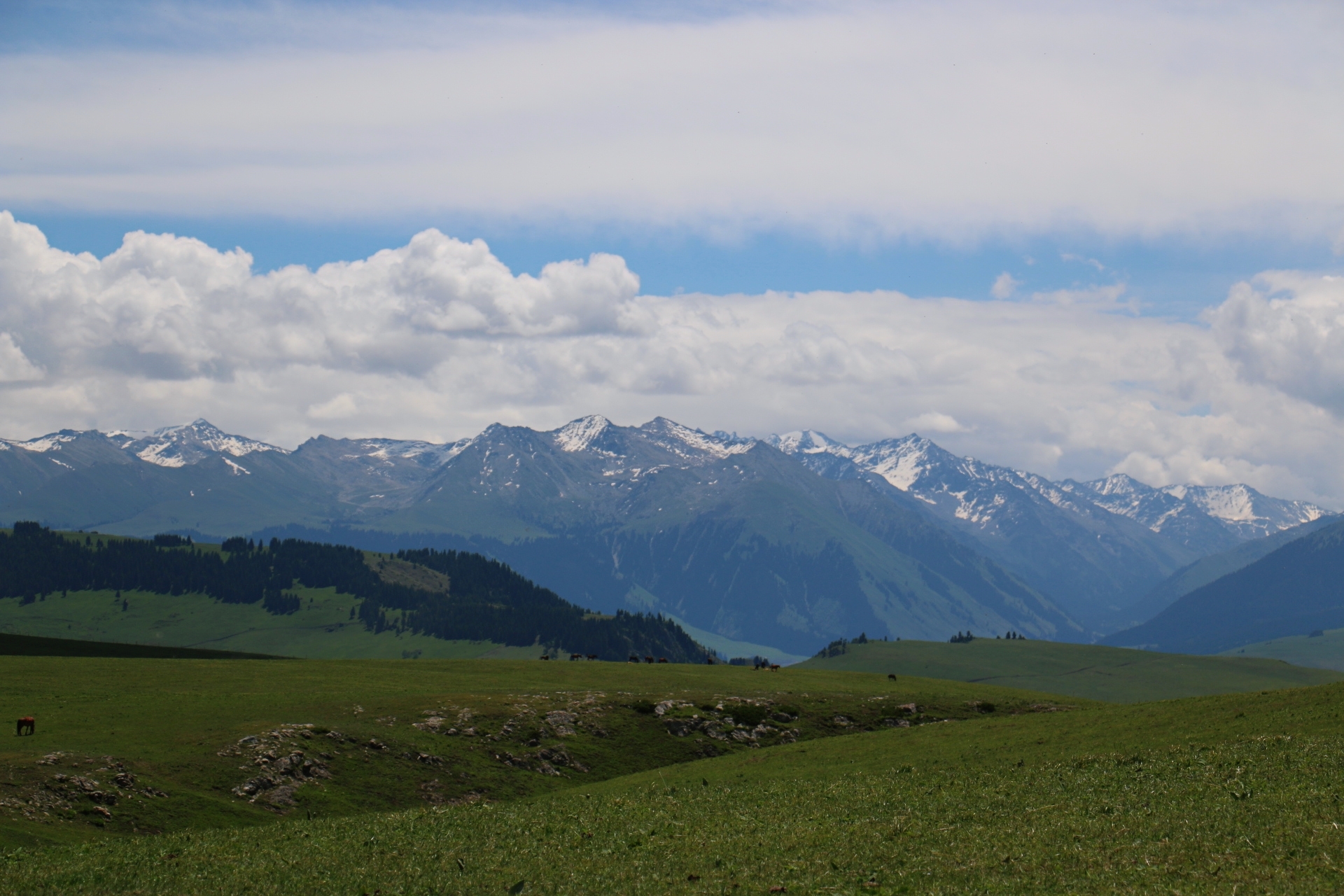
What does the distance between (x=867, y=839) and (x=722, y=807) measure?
38.7 ft

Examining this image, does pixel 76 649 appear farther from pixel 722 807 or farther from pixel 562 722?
pixel 722 807

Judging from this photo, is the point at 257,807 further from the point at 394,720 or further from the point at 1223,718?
the point at 1223,718

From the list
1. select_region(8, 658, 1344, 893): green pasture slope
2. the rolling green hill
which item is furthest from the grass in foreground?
the rolling green hill

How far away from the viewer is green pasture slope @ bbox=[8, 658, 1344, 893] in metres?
35.0

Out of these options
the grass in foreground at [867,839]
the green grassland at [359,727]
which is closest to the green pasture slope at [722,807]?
the grass in foreground at [867,839]

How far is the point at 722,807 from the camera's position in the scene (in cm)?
5016

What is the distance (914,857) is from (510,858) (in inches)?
614

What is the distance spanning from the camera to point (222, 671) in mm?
114750

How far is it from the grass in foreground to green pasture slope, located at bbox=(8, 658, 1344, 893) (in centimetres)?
16

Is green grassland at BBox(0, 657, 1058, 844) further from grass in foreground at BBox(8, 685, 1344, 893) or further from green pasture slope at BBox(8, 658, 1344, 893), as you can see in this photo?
grass in foreground at BBox(8, 685, 1344, 893)

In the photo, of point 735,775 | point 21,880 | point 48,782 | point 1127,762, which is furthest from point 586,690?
point 21,880

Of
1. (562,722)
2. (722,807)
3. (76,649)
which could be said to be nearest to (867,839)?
(722,807)

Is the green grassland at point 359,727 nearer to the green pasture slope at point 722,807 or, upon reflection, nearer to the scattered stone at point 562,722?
the scattered stone at point 562,722

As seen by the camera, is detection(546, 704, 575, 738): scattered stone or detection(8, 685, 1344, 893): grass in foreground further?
detection(546, 704, 575, 738): scattered stone
